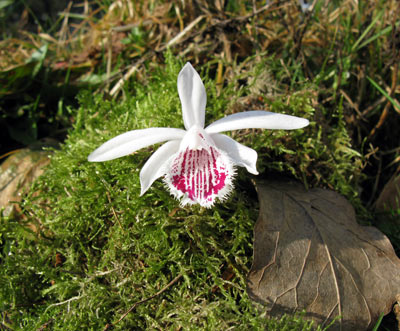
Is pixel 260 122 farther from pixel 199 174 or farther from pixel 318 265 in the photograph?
pixel 318 265

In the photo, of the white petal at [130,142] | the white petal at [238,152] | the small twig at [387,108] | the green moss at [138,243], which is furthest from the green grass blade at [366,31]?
the white petal at [130,142]

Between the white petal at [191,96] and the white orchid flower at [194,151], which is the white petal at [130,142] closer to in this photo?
the white orchid flower at [194,151]

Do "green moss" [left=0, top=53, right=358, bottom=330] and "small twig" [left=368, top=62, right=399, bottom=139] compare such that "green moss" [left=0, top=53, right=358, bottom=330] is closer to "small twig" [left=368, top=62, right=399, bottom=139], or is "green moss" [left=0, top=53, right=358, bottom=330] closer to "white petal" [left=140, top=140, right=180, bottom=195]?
"white petal" [left=140, top=140, right=180, bottom=195]

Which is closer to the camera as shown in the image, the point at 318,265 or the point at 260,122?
the point at 260,122

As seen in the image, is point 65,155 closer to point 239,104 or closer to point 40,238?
point 40,238

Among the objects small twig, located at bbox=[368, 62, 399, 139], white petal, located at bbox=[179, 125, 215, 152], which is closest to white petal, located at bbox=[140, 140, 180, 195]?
white petal, located at bbox=[179, 125, 215, 152]

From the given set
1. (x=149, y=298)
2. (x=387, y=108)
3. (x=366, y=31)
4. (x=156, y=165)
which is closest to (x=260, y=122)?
(x=156, y=165)

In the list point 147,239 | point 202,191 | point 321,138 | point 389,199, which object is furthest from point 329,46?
point 147,239
